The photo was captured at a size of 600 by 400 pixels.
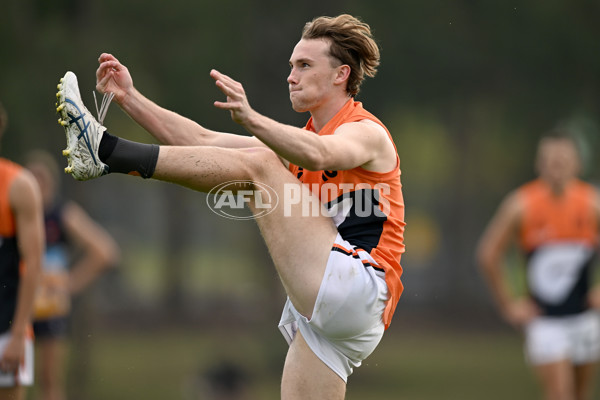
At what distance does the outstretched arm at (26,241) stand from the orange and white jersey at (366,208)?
6.07 feet

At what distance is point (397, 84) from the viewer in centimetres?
1547

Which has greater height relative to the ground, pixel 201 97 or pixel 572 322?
pixel 201 97

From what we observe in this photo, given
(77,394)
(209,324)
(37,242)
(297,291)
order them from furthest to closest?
(209,324) < (77,394) < (37,242) < (297,291)

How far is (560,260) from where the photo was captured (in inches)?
319

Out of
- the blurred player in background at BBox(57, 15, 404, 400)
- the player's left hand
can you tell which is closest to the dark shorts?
the blurred player in background at BBox(57, 15, 404, 400)

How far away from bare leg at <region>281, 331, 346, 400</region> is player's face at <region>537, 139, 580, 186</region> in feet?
14.2

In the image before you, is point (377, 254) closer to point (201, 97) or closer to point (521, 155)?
point (201, 97)

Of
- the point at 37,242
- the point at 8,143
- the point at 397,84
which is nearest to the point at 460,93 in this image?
the point at 397,84

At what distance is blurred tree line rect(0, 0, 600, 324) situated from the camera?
11859mm

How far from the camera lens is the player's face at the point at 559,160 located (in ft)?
26.1

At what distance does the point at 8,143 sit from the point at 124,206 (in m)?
20.5

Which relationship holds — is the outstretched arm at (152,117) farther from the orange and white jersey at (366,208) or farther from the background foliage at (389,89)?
the background foliage at (389,89)

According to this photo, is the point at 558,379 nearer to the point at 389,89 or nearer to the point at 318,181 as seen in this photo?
the point at 318,181

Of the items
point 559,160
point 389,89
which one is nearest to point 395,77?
point 389,89
